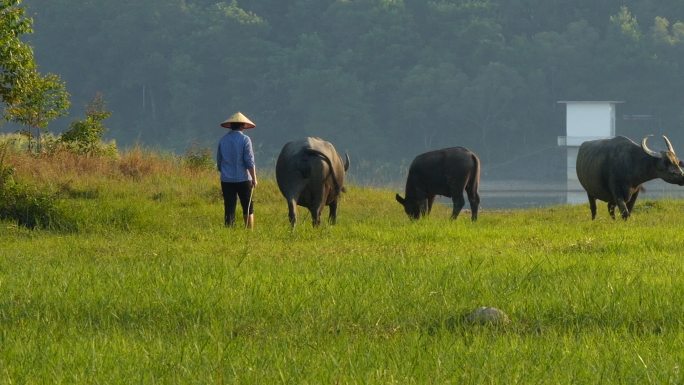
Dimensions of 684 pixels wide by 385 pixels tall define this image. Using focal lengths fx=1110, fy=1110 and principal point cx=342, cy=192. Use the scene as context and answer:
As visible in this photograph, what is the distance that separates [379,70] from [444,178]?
59.0m

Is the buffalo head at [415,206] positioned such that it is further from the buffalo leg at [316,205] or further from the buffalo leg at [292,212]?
the buffalo leg at [292,212]

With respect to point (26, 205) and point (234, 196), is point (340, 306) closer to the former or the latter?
point (234, 196)

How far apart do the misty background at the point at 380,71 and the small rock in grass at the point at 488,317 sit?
189 ft

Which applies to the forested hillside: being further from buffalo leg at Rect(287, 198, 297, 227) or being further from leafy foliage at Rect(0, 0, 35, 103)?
buffalo leg at Rect(287, 198, 297, 227)

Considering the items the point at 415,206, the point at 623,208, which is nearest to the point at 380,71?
the point at 415,206

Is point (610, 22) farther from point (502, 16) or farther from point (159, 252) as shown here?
point (159, 252)

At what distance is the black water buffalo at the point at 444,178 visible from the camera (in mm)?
16812

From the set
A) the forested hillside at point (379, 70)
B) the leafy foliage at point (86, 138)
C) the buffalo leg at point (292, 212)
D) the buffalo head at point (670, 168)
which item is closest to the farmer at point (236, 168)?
the buffalo leg at point (292, 212)

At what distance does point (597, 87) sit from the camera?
238 feet

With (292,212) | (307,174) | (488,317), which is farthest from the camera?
(307,174)

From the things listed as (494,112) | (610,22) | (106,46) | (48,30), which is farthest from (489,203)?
(48,30)

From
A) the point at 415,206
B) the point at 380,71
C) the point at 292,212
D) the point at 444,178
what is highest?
the point at 380,71

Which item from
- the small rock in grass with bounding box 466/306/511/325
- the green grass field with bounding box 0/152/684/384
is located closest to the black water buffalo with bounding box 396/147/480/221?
the green grass field with bounding box 0/152/684/384

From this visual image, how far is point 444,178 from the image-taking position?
55.7 feet
